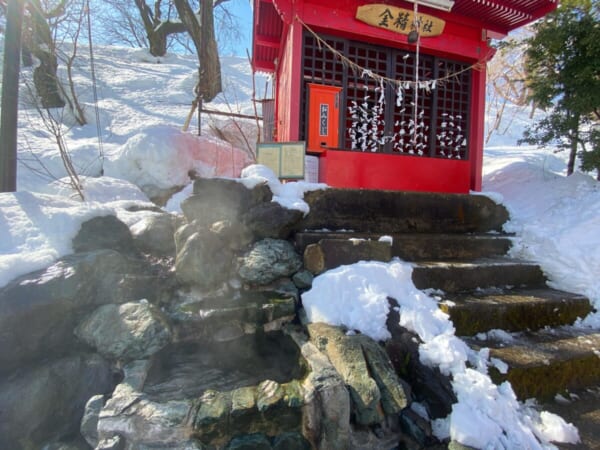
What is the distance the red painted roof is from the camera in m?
5.54

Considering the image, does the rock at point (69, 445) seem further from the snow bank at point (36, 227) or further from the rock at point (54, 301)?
the snow bank at point (36, 227)

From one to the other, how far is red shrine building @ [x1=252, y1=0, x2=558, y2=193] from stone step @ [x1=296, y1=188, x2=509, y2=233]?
1.32 metres

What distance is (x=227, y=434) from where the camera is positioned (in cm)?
200

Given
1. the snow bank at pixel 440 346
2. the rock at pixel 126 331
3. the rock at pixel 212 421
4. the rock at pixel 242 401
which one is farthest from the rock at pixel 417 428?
the rock at pixel 126 331

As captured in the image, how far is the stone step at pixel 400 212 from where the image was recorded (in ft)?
13.7

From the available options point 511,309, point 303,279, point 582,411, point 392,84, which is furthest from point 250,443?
point 392,84

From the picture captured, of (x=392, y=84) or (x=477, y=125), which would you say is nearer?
(x=392, y=84)

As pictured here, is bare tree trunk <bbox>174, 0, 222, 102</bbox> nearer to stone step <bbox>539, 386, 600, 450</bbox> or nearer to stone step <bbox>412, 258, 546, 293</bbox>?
stone step <bbox>412, 258, 546, 293</bbox>

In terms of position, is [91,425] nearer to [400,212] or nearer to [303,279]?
[303,279]

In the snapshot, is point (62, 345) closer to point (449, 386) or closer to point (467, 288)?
point (449, 386)

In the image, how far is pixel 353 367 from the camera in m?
2.39

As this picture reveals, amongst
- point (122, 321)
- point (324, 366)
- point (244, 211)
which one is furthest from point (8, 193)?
point (324, 366)

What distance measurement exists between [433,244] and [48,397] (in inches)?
162

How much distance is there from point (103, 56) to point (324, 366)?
23808 millimetres
